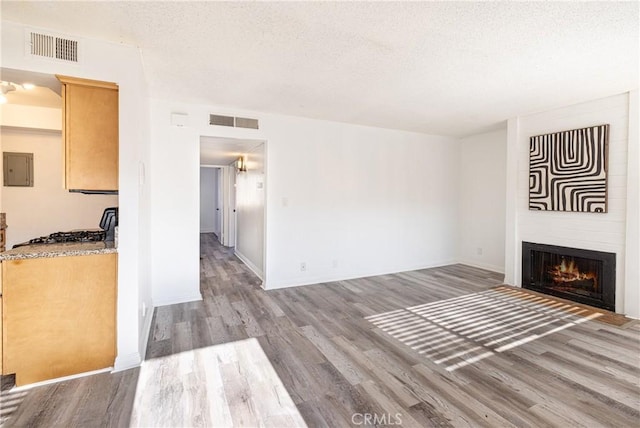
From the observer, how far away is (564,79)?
3.04 m

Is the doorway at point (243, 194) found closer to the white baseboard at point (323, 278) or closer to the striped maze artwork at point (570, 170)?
the white baseboard at point (323, 278)

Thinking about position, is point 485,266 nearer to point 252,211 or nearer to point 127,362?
point 252,211

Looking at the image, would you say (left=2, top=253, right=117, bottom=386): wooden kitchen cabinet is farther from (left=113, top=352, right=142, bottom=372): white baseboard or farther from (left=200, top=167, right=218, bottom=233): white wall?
(left=200, top=167, right=218, bottom=233): white wall

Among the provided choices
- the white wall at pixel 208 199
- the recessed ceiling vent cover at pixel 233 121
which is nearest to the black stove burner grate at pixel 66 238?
the recessed ceiling vent cover at pixel 233 121

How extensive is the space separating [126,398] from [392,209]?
14.7 feet

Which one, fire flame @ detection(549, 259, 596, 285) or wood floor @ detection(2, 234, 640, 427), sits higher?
fire flame @ detection(549, 259, 596, 285)

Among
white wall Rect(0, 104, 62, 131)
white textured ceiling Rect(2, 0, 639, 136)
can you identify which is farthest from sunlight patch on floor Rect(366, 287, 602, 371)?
white wall Rect(0, 104, 62, 131)

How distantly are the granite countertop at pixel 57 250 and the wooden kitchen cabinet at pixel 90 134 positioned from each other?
1.50 ft

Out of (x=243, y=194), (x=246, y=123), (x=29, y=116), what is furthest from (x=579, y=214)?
(x=29, y=116)

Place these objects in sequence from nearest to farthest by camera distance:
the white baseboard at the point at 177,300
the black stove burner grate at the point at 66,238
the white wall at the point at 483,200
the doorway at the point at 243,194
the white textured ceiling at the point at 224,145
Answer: the black stove burner grate at the point at 66,238
the white baseboard at the point at 177,300
the white textured ceiling at the point at 224,145
the doorway at the point at 243,194
the white wall at the point at 483,200

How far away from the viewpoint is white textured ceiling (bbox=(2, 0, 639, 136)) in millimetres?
1943

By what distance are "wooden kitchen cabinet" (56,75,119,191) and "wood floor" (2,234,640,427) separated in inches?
59.4

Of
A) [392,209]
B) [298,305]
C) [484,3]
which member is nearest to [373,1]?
[484,3]

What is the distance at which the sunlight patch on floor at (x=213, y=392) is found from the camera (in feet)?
5.93
